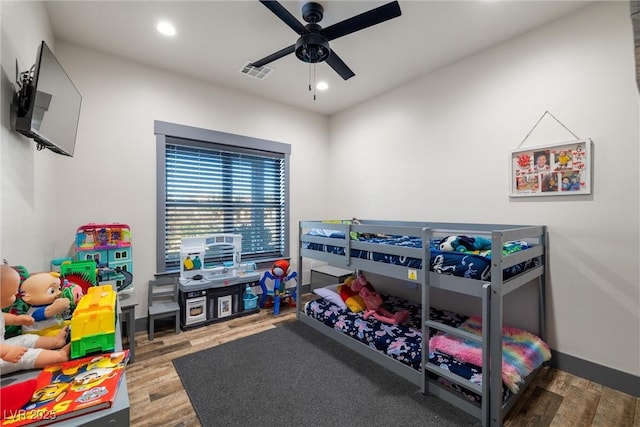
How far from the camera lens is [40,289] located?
3.80 ft

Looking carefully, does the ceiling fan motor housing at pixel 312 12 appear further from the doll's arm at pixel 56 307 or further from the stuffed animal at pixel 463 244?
the doll's arm at pixel 56 307

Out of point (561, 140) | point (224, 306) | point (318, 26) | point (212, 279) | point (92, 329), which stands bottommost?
point (224, 306)

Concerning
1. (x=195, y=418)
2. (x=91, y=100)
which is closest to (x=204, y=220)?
(x=91, y=100)

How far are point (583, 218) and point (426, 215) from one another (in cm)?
130

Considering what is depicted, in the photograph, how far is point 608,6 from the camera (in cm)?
199

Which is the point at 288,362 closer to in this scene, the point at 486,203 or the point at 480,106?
the point at 486,203

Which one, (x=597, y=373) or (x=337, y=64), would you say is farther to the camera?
(x=337, y=64)

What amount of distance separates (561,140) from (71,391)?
3227 mm

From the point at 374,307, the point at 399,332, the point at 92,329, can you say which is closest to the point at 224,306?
the point at 374,307

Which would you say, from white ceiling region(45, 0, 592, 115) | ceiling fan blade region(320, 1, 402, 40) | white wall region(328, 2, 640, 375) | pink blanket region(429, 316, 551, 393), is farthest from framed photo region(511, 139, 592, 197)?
ceiling fan blade region(320, 1, 402, 40)

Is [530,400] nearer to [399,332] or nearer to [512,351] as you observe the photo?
[512,351]

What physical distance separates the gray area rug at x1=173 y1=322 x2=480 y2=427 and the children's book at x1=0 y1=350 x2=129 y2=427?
0.94 m

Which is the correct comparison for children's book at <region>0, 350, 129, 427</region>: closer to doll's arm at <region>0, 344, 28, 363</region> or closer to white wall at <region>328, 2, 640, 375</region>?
doll's arm at <region>0, 344, 28, 363</region>

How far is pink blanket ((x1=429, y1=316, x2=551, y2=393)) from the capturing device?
5.79ft
